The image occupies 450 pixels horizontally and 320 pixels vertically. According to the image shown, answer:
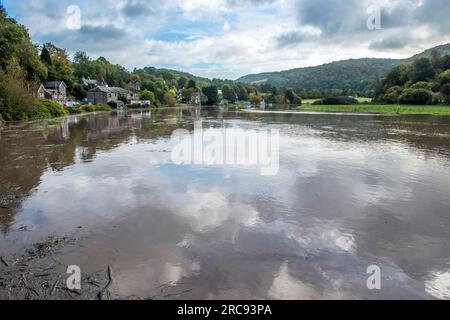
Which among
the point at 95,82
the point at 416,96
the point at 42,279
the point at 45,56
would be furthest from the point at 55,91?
the point at 416,96

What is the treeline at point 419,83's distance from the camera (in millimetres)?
82188

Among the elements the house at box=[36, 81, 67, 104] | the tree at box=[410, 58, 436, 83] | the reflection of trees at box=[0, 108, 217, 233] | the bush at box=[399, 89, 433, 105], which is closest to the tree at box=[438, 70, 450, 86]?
the bush at box=[399, 89, 433, 105]

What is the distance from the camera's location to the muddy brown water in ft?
19.8

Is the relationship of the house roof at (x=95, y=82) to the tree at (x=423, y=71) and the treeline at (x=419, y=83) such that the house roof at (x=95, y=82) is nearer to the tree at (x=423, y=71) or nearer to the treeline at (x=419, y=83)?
the treeline at (x=419, y=83)

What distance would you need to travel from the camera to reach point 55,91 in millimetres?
75188

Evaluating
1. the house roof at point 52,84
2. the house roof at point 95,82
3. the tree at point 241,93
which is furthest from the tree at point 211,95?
the house roof at point 52,84

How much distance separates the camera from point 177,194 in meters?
11.2

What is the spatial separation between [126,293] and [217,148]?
15.7 metres

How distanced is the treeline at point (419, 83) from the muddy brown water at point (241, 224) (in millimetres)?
77157

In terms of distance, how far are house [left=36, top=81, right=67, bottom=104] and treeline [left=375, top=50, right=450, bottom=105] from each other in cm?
8323

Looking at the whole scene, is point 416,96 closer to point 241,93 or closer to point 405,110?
point 405,110

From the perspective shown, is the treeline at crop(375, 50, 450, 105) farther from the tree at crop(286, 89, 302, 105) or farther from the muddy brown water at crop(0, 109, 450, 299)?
the muddy brown water at crop(0, 109, 450, 299)

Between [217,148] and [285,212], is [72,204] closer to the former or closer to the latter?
[285,212]

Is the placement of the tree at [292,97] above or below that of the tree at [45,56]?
below
